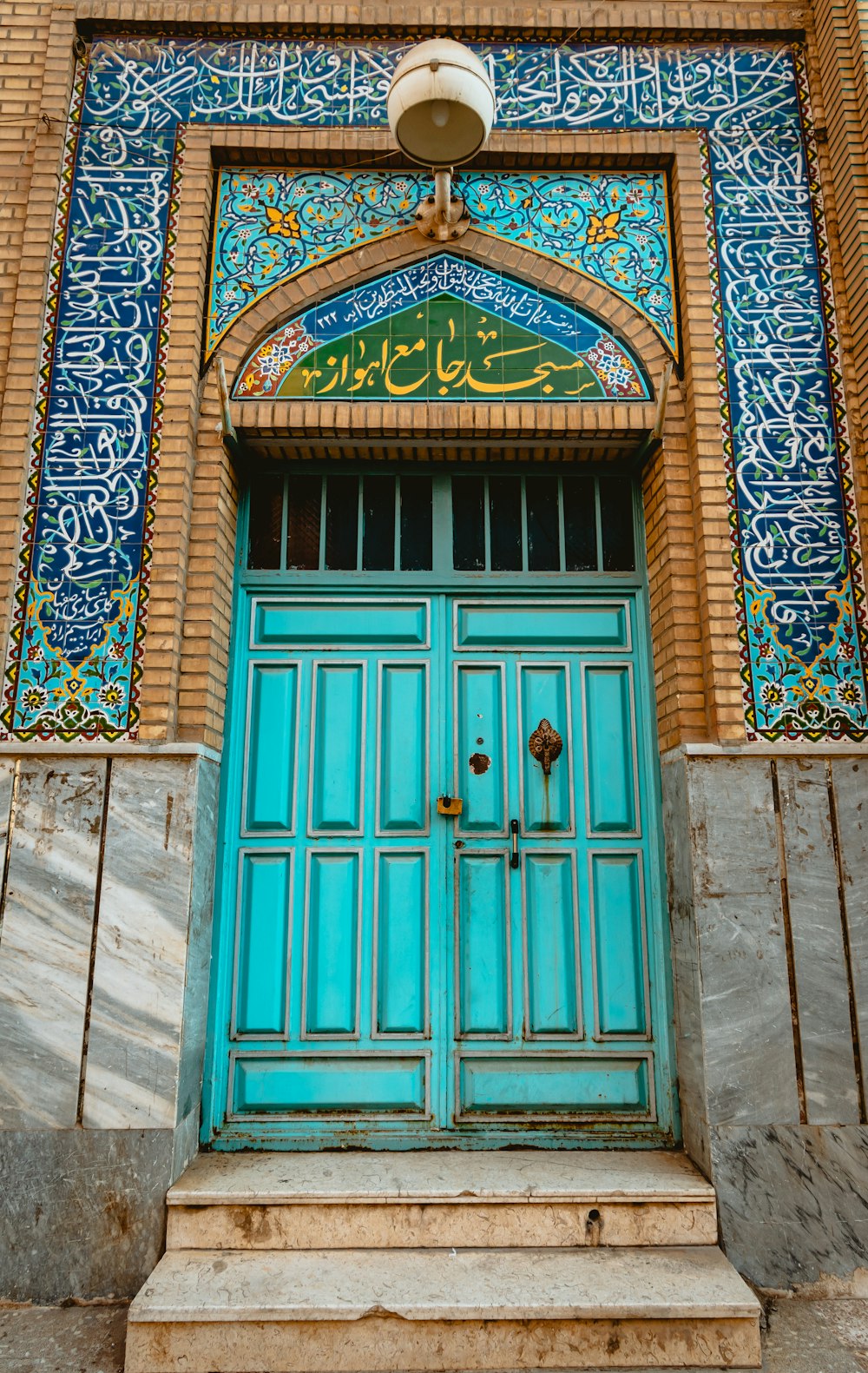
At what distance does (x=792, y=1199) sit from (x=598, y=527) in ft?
9.29

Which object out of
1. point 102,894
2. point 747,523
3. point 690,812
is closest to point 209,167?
point 747,523

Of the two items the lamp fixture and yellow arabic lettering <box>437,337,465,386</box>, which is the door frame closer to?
yellow arabic lettering <box>437,337,465,386</box>

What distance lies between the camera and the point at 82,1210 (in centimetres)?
325

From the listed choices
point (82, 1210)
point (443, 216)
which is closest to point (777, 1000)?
point (82, 1210)

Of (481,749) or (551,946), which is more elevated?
(481,749)

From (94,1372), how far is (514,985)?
6.34 ft

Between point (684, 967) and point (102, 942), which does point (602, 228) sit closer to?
point (684, 967)

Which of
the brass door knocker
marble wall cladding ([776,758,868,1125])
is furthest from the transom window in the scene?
marble wall cladding ([776,758,868,1125])

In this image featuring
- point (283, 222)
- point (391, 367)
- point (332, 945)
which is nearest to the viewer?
point (332, 945)

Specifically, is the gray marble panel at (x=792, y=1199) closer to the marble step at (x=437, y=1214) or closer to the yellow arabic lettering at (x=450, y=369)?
the marble step at (x=437, y=1214)

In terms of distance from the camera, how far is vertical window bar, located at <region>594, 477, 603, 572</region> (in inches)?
165

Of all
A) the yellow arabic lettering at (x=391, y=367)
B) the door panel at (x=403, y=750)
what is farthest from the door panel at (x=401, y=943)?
the yellow arabic lettering at (x=391, y=367)

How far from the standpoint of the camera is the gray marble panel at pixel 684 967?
344 cm

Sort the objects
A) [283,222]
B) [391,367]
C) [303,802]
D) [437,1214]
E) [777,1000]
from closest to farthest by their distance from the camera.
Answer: [437,1214]
[777,1000]
[303,802]
[391,367]
[283,222]
